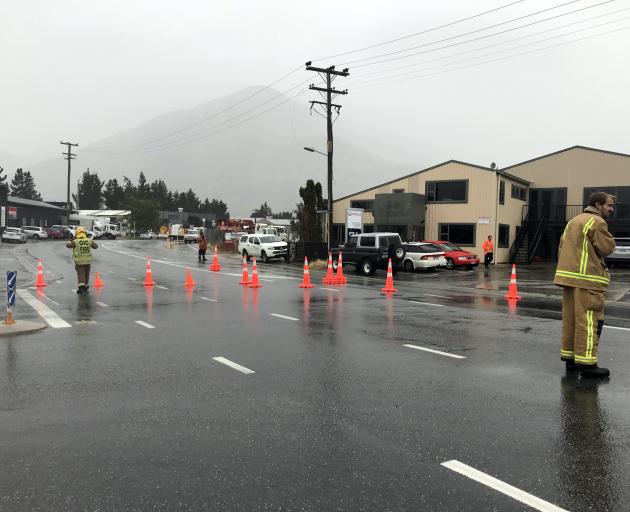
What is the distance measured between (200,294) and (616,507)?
1303cm

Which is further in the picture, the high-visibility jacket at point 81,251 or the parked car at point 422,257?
the parked car at point 422,257

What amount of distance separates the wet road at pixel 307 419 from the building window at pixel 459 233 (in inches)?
1051

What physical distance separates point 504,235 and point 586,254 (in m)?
31.9

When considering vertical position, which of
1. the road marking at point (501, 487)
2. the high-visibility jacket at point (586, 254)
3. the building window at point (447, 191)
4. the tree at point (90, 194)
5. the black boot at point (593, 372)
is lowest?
Answer: the road marking at point (501, 487)

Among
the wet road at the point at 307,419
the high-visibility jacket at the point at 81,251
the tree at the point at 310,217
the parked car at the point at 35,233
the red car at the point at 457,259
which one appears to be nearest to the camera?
the wet road at the point at 307,419

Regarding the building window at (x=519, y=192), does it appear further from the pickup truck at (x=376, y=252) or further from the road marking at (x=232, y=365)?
the road marking at (x=232, y=365)

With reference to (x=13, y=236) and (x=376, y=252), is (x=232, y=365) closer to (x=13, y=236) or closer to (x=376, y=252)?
(x=376, y=252)

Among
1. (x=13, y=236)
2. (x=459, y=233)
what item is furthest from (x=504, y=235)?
(x=13, y=236)

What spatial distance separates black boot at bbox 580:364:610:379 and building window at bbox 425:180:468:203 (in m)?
30.6

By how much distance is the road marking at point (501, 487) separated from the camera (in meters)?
3.21

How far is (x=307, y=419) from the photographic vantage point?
4.74 metres

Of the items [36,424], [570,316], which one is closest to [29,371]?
[36,424]

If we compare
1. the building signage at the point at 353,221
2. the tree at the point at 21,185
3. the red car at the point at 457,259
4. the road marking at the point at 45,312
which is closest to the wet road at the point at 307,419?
the road marking at the point at 45,312

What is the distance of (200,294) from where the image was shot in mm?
15305
